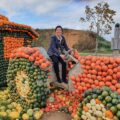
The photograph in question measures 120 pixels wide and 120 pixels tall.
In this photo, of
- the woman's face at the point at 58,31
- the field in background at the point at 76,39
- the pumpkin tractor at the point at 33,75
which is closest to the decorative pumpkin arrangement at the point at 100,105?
the pumpkin tractor at the point at 33,75

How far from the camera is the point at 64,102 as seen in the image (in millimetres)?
9281

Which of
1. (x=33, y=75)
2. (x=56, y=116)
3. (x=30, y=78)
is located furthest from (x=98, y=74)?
(x=30, y=78)

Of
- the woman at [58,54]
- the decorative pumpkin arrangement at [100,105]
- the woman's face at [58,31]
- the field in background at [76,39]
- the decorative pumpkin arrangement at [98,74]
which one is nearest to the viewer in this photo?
the decorative pumpkin arrangement at [100,105]

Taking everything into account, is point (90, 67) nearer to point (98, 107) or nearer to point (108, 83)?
point (108, 83)

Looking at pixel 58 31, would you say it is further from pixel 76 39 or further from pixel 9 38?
pixel 76 39

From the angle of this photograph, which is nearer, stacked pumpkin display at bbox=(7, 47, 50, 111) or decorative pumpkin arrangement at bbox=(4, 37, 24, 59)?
stacked pumpkin display at bbox=(7, 47, 50, 111)

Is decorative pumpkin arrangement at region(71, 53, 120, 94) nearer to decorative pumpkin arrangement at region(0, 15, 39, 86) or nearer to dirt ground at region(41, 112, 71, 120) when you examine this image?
dirt ground at region(41, 112, 71, 120)

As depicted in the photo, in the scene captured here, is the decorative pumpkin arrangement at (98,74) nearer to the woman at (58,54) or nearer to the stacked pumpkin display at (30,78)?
the stacked pumpkin display at (30,78)

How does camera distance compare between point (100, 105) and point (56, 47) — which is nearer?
point (100, 105)

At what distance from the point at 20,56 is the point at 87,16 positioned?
891 inches

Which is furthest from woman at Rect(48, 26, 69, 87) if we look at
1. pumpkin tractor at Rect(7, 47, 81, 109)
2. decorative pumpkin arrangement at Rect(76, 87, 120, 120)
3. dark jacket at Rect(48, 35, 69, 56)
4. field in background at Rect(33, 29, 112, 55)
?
field in background at Rect(33, 29, 112, 55)

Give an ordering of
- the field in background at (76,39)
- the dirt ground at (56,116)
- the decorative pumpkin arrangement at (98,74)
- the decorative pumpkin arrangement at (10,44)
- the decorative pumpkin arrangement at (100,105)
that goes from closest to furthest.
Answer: the decorative pumpkin arrangement at (100,105)
the decorative pumpkin arrangement at (98,74)
the dirt ground at (56,116)
the decorative pumpkin arrangement at (10,44)
the field in background at (76,39)

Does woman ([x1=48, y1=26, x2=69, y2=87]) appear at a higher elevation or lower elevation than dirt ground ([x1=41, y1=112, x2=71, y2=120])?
higher

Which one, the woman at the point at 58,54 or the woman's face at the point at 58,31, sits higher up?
the woman's face at the point at 58,31
